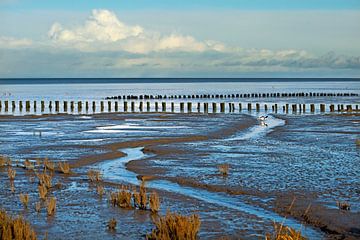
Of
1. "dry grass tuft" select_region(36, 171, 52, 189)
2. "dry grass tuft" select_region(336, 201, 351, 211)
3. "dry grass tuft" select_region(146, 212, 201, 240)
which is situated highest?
"dry grass tuft" select_region(146, 212, 201, 240)

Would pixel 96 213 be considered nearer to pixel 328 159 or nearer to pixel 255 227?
pixel 255 227

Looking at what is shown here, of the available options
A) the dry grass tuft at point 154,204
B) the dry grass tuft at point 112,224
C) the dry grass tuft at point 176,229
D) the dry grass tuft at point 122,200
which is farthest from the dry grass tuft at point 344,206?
the dry grass tuft at point 112,224

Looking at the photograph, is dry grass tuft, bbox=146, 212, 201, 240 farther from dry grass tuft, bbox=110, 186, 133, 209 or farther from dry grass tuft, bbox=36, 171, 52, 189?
dry grass tuft, bbox=36, 171, 52, 189

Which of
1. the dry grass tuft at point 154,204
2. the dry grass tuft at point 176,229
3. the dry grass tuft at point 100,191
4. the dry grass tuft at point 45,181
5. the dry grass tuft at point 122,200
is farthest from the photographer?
the dry grass tuft at point 45,181

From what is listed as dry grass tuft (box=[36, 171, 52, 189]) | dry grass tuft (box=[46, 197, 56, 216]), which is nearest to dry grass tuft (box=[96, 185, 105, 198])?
dry grass tuft (box=[36, 171, 52, 189])

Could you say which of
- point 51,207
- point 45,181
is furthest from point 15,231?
point 45,181

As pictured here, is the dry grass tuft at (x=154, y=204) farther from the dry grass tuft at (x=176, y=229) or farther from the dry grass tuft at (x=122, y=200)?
the dry grass tuft at (x=176, y=229)

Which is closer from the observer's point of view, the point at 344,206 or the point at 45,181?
the point at 344,206

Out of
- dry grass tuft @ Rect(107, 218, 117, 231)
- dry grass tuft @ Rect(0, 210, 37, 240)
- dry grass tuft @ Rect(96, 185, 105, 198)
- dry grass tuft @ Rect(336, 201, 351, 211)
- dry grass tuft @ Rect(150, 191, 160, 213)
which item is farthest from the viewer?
dry grass tuft @ Rect(96, 185, 105, 198)

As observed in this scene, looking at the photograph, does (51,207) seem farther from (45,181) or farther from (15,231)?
(45,181)

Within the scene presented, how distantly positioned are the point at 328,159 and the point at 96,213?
11600 millimetres

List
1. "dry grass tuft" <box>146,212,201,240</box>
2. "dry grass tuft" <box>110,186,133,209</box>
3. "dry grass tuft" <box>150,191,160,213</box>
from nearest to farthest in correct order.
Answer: "dry grass tuft" <box>146,212,201,240</box> < "dry grass tuft" <box>150,191,160,213</box> < "dry grass tuft" <box>110,186,133,209</box>

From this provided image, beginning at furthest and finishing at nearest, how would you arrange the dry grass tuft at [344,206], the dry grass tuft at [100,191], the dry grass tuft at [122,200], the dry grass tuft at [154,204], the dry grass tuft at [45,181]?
the dry grass tuft at [45,181] < the dry grass tuft at [100,191] < the dry grass tuft at [122,200] < the dry grass tuft at [344,206] < the dry grass tuft at [154,204]

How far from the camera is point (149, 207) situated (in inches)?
530
